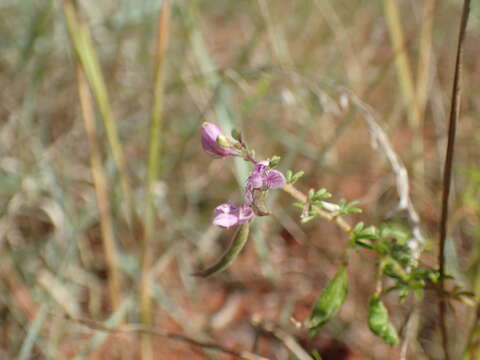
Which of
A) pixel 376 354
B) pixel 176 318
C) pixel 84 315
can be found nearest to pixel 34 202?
pixel 84 315

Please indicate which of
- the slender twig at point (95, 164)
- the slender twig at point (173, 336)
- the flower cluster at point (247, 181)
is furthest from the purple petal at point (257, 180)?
the slender twig at point (95, 164)

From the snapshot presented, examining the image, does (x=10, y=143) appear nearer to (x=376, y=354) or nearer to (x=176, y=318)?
(x=176, y=318)

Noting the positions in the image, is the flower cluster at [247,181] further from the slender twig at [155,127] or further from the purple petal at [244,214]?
the slender twig at [155,127]

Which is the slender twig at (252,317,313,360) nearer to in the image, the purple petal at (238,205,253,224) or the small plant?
the small plant

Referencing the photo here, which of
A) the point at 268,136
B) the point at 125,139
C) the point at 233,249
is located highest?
the point at 268,136

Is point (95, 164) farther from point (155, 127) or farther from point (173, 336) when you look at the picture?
point (173, 336)
